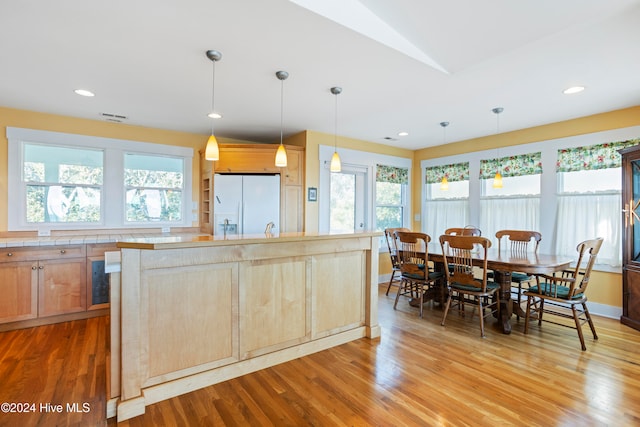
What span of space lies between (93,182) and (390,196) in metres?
4.60

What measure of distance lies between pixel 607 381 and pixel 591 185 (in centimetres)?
260

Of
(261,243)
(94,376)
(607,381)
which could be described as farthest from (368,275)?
(94,376)

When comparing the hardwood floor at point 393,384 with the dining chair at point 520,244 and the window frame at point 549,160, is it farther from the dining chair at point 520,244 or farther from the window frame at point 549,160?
the window frame at point 549,160

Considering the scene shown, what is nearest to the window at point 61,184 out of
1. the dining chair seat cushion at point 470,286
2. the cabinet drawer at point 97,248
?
the cabinet drawer at point 97,248

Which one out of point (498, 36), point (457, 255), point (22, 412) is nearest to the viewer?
point (22, 412)

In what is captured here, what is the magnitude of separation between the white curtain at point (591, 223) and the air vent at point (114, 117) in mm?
5754

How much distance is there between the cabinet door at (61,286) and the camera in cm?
332

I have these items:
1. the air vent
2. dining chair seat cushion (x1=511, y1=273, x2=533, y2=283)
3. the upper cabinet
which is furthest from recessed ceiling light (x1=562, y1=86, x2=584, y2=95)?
the air vent

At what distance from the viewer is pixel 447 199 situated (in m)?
5.42

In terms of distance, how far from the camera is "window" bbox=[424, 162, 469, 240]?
5195 mm

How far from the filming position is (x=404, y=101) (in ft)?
11.1

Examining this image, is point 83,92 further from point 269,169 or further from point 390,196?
point 390,196

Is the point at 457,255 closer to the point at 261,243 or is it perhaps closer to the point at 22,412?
the point at 261,243

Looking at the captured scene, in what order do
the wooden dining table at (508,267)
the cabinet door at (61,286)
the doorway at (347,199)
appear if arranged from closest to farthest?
1. the wooden dining table at (508,267)
2. the cabinet door at (61,286)
3. the doorway at (347,199)
